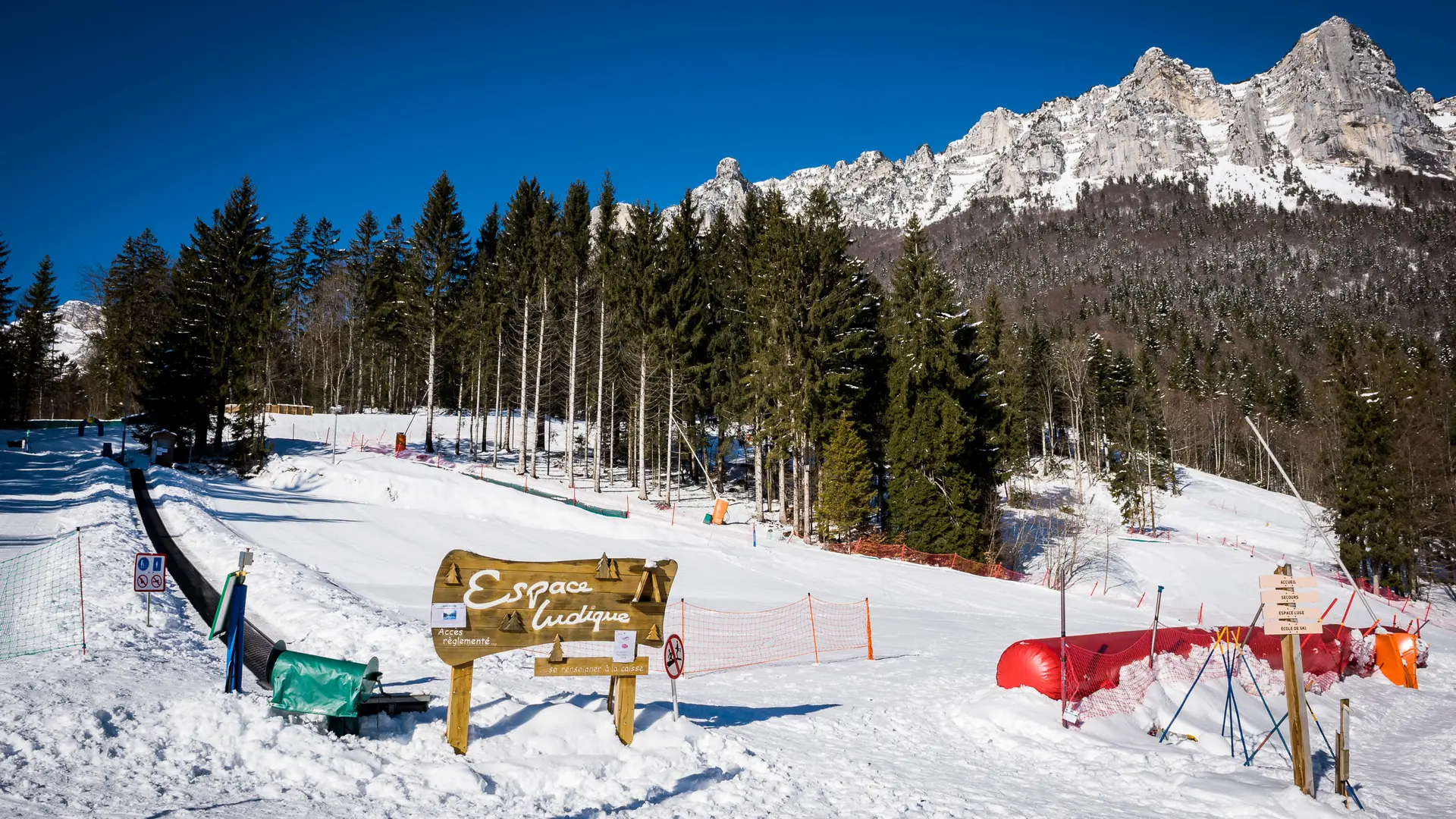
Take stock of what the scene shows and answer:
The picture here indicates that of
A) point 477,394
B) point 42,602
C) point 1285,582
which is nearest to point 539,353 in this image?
point 477,394

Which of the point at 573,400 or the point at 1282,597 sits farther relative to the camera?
the point at 573,400

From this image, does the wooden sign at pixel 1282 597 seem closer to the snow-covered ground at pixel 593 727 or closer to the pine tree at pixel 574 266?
the snow-covered ground at pixel 593 727

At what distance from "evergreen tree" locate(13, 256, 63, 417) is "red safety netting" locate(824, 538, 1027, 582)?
6359 centimetres

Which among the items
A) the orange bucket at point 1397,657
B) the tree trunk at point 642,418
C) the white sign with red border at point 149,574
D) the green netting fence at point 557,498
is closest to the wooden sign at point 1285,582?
the orange bucket at point 1397,657

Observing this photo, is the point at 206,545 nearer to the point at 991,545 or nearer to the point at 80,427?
the point at 991,545

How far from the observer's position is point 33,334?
5809 centimetres

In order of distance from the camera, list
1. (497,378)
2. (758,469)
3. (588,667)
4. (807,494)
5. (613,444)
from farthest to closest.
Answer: (497,378) < (613,444) < (758,469) < (807,494) < (588,667)

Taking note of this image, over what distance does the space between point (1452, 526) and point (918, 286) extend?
31.3 meters

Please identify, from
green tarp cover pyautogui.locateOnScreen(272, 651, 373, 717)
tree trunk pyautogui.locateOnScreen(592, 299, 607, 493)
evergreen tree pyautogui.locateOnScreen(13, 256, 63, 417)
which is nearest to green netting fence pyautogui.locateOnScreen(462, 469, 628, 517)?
tree trunk pyautogui.locateOnScreen(592, 299, 607, 493)

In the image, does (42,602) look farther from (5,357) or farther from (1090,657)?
(5,357)

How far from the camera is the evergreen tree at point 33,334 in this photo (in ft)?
189

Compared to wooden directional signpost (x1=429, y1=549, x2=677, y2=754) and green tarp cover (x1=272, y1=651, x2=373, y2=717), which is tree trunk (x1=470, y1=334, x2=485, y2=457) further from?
green tarp cover (x1=272, y1=651, x2=373, y2=717)

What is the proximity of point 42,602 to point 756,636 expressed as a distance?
12.5m

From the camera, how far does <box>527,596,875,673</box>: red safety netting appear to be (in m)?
13.6
